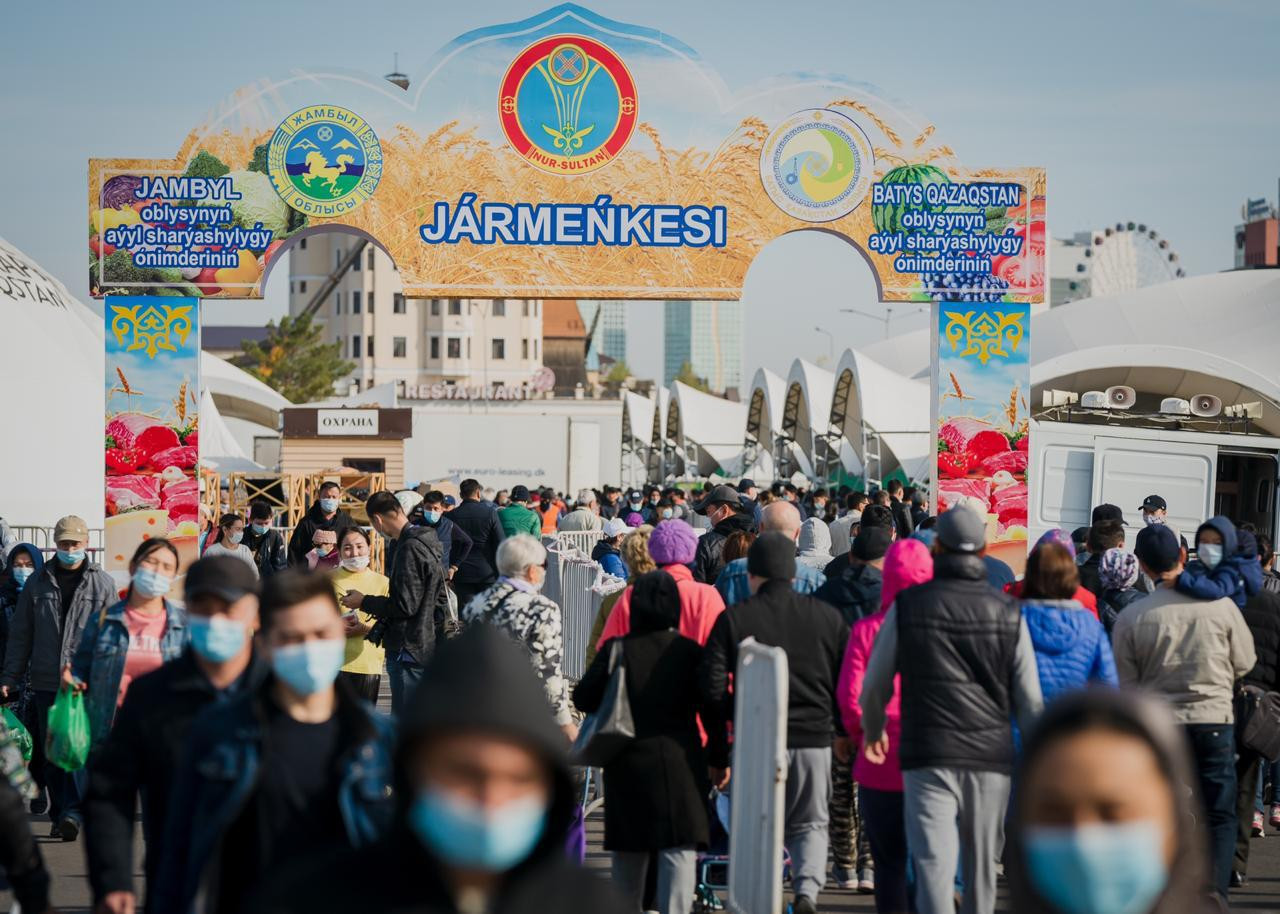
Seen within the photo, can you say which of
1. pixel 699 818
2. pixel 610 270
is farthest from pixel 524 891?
pixel 610 270

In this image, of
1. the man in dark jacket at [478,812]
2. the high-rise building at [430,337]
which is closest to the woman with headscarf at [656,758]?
the man in dark jacket at [478,812]

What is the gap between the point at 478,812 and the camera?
2.30 metres

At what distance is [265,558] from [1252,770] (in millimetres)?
8391

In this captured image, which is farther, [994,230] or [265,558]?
[994,230]

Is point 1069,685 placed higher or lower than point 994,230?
lower

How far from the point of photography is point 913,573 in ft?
22.5

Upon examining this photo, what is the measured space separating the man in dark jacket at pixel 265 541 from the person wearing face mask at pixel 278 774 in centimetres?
1016

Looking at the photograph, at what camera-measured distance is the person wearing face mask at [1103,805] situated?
87.6 inches

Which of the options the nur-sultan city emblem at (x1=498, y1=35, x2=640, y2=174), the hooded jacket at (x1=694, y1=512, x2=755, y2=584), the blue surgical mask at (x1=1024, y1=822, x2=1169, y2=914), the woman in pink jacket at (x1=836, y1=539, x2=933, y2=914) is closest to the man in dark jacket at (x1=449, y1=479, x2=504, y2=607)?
the hooded jacket at (x1=694, y1=512, x2=755, y2=584)

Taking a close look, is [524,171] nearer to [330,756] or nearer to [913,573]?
[913,573]

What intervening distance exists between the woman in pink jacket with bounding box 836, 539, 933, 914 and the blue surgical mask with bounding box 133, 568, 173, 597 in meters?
2.95

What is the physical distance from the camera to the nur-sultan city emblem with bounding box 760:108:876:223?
55.1 ft

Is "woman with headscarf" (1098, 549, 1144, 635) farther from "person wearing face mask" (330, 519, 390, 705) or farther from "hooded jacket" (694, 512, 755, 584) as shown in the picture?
"person wearing face mask" (330, 519, 390, 705)

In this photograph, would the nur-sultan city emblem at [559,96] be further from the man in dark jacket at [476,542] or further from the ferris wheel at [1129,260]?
the ferris wheel at [1129,260]
